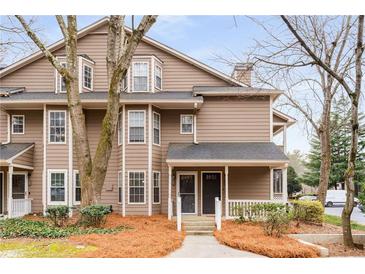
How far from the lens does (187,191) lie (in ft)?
48.8

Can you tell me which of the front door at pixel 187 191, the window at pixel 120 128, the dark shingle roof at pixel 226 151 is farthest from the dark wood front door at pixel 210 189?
the window at pixel 120 128

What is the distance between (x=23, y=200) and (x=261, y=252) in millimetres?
8730

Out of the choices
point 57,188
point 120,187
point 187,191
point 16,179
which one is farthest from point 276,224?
point 16,179

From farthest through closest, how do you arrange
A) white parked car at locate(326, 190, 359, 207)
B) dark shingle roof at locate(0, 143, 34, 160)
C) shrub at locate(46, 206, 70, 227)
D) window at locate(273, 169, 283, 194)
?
white parked car at locate(326, 190, 359, 207)
window at locate(273, 169, 283, 194)
dark shingle roof at locate(0, 143, 34, 160)
shrub at locate(46, 206, 70, 227)

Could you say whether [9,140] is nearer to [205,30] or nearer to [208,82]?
[208,82]

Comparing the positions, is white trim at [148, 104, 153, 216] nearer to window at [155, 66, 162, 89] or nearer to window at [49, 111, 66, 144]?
window at [155, 66, 162, 89]

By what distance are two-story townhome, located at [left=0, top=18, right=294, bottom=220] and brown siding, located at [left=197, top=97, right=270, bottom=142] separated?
0.11ft

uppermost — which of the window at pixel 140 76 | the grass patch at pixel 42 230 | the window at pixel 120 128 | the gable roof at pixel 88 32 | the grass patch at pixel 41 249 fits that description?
the gable roof at pixel 88 32

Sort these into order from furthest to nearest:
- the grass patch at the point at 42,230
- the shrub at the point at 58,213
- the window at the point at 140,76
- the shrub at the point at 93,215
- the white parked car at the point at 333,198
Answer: the white parked car at the point at 333,198 < the window at the point at 140,76 < the shrub at the point at 58,213 < the shrub at the point at 93,215 < the grass patch at the point at 42,230

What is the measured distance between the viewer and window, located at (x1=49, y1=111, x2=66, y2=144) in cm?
1463

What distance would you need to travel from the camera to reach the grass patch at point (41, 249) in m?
8.35

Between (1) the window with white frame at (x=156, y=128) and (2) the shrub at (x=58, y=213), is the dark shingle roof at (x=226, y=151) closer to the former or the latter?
(1) the window with white frame at (x=156, y=128)

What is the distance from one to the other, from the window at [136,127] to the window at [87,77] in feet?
6.59

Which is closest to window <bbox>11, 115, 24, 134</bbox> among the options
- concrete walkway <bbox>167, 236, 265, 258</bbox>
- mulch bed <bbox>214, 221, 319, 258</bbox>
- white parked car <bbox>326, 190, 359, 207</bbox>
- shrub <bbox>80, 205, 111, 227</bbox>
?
shrub <bbox>80, 205, 111, 227</bbox>
